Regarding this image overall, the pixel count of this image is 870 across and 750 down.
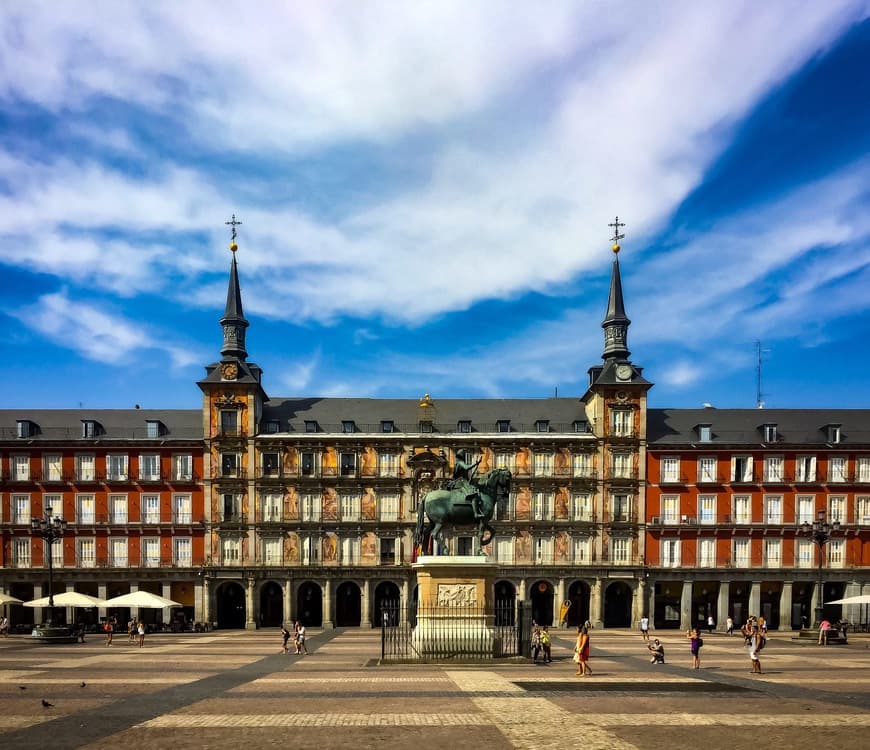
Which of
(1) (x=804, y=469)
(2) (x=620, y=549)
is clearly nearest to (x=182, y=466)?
(2) (x=620, y=549)

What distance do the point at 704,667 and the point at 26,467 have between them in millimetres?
54972

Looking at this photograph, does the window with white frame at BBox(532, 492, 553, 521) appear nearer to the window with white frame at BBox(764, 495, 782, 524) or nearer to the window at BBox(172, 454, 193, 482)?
the window with white frame at BBox(764, 495, 782, 524)

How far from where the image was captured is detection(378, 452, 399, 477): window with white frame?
65.6 meters

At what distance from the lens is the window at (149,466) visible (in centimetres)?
6544

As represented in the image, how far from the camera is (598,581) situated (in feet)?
210

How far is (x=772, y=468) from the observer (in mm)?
65250

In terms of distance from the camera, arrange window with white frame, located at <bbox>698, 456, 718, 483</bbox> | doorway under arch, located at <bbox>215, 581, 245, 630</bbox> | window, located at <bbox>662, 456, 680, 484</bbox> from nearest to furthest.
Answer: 1. doorway under arch, located at <bbox>215, 581, 245, 630</bbox>
2. window with white frame, located at <bbox>698, 456, 718, 483</bbox>
3. window, located at <bbox>662, 456, 680, 484</bbox>

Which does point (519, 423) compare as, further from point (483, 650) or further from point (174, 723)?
point (174, 723)

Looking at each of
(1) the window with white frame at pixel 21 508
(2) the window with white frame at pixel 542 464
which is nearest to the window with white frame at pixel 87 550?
(1) the window with white frame at pixel 21 508

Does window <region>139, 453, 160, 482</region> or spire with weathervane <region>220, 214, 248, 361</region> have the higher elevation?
spire with weathervane <region>220, 214, 248, 361</region>

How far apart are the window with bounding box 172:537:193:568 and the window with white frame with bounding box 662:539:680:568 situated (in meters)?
38.2

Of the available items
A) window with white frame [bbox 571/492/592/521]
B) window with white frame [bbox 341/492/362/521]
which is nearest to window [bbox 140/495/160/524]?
window with white frame [bbox 341/492/362/521]

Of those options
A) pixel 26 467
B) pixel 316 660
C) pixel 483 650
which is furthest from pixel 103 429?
Answer: pixel 483 650

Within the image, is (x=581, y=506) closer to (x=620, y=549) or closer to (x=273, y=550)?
(x=620, y=549)
